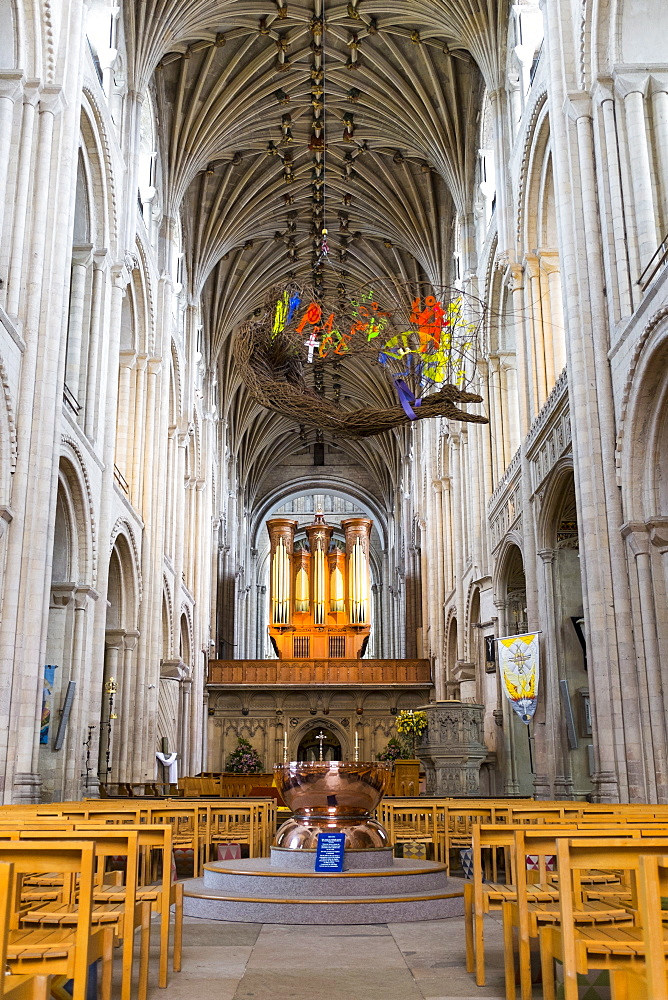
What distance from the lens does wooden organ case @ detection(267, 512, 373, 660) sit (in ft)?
106

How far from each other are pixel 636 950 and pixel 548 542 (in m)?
11.6

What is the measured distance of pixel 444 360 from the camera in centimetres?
1117

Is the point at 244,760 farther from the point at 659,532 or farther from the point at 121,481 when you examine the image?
the point at 659,532

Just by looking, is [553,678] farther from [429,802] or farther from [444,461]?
[444,461]

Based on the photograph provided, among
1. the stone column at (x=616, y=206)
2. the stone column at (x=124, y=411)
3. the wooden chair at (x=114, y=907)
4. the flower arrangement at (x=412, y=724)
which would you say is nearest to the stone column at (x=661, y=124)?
the stone column at (x=616, y=206)

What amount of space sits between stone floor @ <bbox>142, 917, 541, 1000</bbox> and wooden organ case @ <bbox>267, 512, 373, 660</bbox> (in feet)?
86.0

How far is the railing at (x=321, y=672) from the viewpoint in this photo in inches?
1086

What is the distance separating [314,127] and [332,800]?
19.3 m

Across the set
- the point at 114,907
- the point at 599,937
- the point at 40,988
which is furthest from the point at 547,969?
the point at 40,988

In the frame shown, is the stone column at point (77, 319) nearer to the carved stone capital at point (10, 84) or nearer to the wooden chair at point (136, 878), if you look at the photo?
the carved stone capital at point (10, 84)

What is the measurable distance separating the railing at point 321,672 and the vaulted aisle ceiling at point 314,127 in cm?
922

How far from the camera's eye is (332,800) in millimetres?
7012

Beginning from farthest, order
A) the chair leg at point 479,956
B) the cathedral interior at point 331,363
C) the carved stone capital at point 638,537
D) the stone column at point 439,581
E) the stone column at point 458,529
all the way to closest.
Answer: the stone column at point 439,581, the stone column at point 458,529, the cathedral interior at point 331,363, the carved stone capital at point 638,537, the chair leg at point 479,956

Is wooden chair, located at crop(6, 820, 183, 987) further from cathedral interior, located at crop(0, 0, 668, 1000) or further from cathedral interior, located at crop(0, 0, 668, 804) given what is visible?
cathedral interior, located at crop(0, 0, 668, 804)
